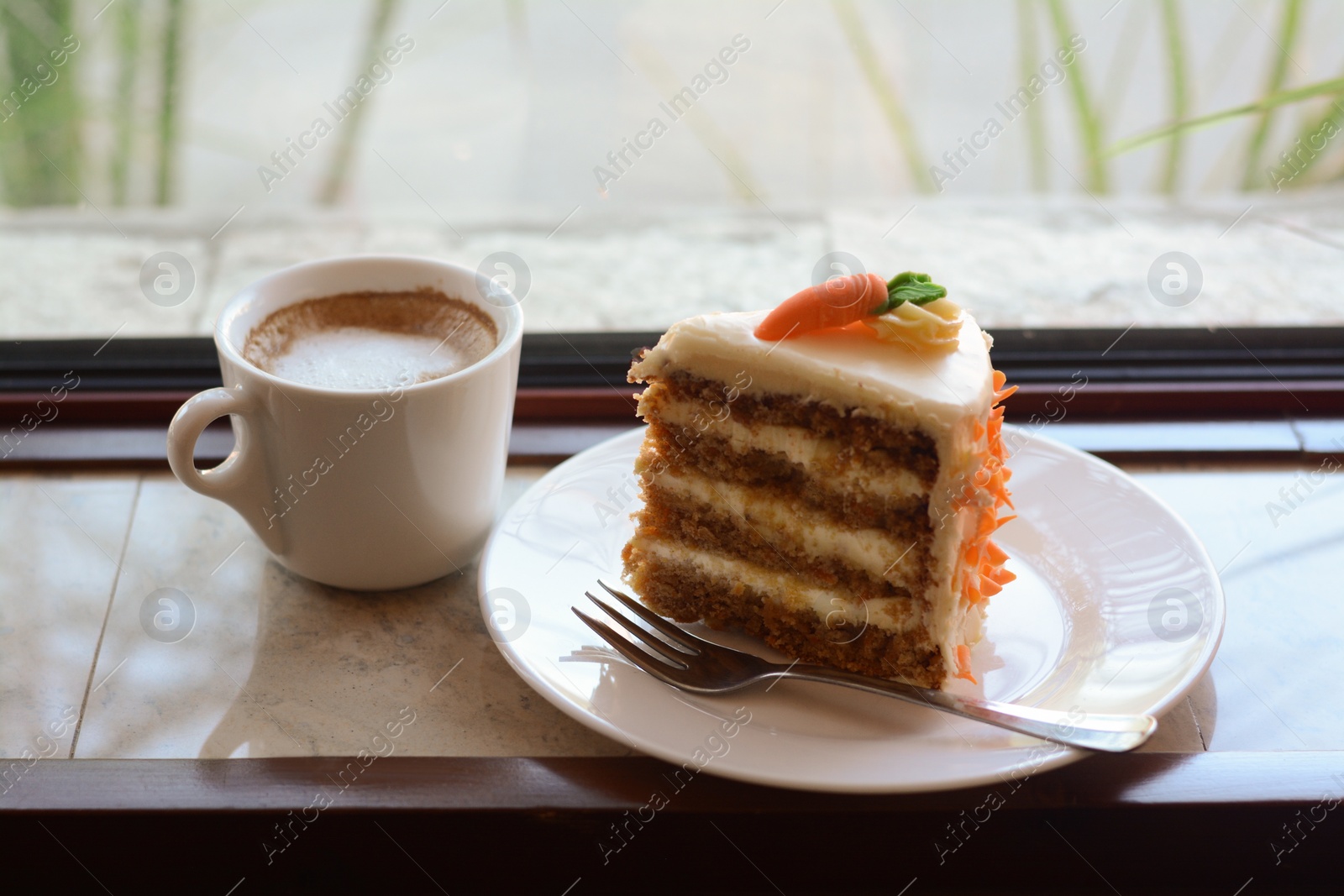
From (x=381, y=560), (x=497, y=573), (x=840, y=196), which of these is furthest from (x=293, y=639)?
(x=840, y=196)

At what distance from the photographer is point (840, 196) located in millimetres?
1969

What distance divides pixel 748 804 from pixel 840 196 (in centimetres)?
127

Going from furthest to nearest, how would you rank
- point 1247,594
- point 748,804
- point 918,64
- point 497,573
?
point 918,64 → point 1247,594 → point 497,573 → point 748,804

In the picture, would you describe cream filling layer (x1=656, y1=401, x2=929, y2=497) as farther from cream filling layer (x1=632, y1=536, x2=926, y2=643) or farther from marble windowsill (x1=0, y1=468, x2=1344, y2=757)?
marble windowsill (x1=0, y1=468, x2=1344, y2=757)

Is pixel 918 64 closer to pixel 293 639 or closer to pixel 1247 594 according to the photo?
pixel 1247 594

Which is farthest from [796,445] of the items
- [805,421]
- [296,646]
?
[296,646]

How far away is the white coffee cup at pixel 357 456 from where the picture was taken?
109cm

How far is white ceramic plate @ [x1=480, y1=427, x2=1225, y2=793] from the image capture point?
0.95m

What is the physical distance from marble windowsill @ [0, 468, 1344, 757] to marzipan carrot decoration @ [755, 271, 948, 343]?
1.45 ft

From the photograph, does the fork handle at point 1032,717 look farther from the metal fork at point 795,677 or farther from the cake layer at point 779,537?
the cake layer at point 779,537

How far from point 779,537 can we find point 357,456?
45 cm

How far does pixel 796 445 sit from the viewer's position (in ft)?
3.70

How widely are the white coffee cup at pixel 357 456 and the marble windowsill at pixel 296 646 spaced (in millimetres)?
71

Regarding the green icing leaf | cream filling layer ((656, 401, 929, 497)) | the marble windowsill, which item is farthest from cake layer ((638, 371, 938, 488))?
the marble windowsill
